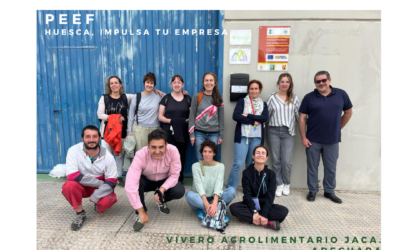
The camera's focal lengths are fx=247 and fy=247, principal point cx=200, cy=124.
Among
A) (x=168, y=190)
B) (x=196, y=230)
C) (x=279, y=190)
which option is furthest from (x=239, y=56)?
(x=196, y=230)

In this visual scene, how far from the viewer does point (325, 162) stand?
3.53 metres

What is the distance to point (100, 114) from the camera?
11.8ft

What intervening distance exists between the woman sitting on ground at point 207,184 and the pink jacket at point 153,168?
245 millimetres

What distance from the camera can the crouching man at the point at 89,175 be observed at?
2.70 metres

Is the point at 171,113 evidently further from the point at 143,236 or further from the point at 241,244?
the point at 241,244

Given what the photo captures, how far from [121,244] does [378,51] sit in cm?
423

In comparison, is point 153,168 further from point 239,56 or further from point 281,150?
point 239,56

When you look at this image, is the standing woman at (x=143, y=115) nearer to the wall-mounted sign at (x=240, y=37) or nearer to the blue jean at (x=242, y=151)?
the blue jean at (x=242, y=151)

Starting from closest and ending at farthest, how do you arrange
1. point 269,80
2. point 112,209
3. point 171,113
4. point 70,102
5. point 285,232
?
1. point 285,232
2. point 112,209
3. point 171,113
4. point 269,80
5. point 70,102

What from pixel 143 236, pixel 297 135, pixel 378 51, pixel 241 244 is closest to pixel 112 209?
pixel 143 236

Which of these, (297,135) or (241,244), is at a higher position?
(297,135)

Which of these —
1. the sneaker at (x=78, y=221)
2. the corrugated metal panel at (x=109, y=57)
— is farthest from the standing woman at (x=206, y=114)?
the sneaker at (x=78, y=221)

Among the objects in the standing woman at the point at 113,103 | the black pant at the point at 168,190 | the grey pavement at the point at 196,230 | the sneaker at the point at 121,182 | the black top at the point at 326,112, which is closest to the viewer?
the grey pavement at the point at 196,230

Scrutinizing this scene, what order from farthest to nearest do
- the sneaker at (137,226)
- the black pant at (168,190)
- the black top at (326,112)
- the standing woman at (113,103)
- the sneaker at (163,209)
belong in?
the standing woman at (113,103)
the black top at (326,112)
the sneaker at (163,209)
the black pant at (168,190)
the sneaker at (137,226)
